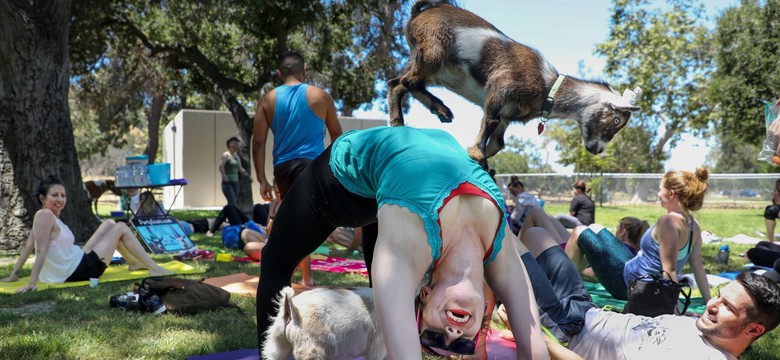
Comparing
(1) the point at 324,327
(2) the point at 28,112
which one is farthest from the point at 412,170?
(2) the point at 28,112

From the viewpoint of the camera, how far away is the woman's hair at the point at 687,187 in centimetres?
423

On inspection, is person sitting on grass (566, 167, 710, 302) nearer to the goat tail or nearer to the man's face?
the man's face

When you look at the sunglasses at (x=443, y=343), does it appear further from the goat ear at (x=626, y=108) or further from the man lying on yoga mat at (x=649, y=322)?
the goat ear at (x=626, y=108)

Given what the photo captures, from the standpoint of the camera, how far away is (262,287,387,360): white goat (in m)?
2.17

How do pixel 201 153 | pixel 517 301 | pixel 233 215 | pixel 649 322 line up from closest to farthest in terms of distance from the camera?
1. pixel 517 301
2. pixel 649 322
3. pixel 233 215
4. pixel 201 153

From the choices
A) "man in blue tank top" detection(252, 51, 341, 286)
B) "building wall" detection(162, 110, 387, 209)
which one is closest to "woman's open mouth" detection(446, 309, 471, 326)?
"man in blue tank top" detection(252, 51, 341, 286)

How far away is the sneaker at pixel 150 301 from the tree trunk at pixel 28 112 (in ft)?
14.8

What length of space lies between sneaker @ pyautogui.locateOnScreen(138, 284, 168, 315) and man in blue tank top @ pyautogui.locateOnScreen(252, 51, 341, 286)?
1062 millimetres

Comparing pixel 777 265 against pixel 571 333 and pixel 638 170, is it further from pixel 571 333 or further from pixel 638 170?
pixel 638 170

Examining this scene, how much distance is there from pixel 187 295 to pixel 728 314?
3247 millimetres

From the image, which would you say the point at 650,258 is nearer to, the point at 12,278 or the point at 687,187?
the point at 687,187

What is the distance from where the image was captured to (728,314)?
102 inches

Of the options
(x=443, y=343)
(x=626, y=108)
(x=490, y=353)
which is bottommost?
(x=490, y=353)

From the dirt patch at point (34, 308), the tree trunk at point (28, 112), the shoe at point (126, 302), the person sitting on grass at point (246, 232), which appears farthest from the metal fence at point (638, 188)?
the dirt patch at point (34, 308)
